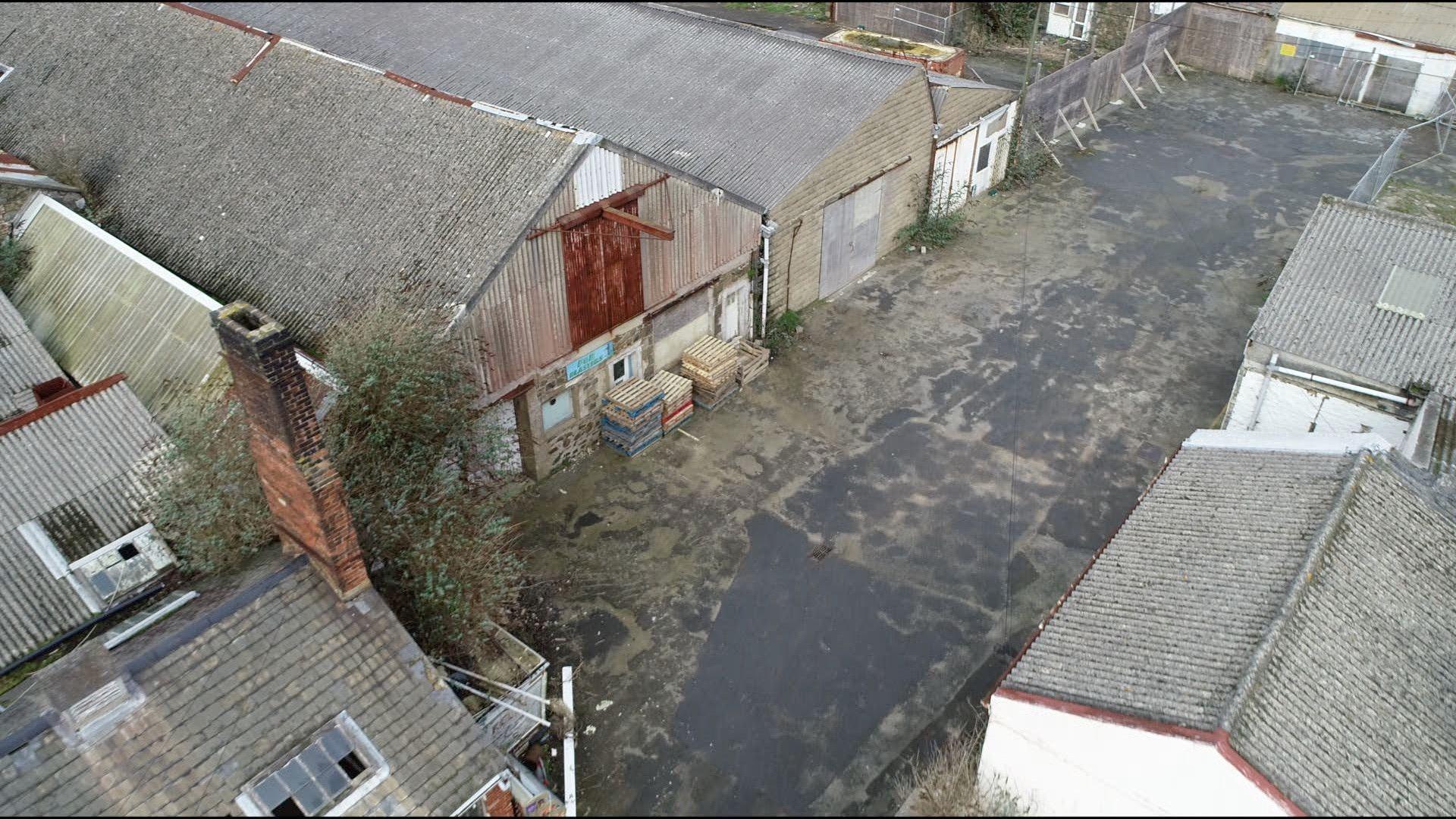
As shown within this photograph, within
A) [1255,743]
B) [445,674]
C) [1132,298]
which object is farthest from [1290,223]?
[445,674]

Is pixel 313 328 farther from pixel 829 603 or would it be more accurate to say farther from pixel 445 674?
pixel 829 603

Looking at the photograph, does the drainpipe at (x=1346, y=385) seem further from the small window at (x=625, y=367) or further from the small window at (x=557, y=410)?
the small window at (x=557, y=410)

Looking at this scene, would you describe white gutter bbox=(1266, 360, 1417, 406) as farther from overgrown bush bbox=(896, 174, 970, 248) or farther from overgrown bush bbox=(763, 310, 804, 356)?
overgrown bush bbox=(896, 174, 970, 248)

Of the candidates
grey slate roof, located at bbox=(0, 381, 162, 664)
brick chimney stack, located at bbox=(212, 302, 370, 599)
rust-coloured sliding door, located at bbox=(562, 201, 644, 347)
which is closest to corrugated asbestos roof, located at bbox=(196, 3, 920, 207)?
rust-coloured sliding door, located at bbox=(562, 201, 644, 347)

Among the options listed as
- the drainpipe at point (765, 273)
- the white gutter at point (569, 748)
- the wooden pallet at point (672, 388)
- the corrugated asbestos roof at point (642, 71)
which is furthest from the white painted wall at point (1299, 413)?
the white gutter at point (569, 748)

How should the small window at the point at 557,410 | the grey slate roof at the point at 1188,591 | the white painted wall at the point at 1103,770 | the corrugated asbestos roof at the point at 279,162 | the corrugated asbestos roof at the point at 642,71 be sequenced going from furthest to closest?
the corrugated asbestos roof at the point at 642,71, the small window at the point at 557,410, the corrugated asbestos roof at the point at 279,162, the grey slate roof at the point at 1188,591, the white painted wall at the point at 1103,770

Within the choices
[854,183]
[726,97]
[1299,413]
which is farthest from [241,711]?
[726,97]
